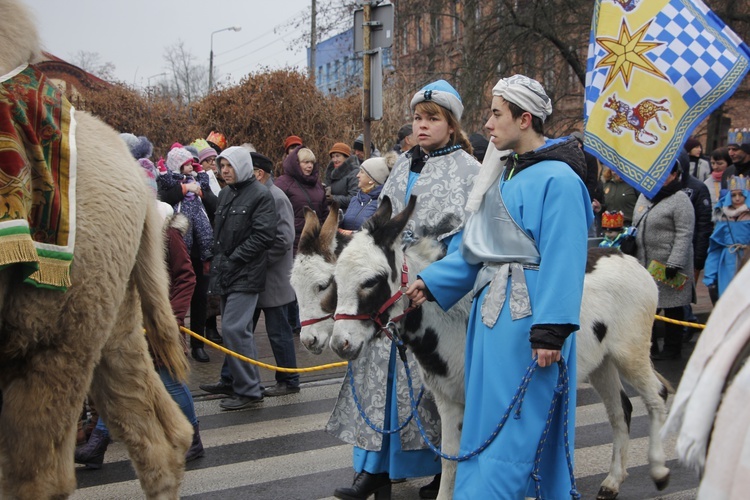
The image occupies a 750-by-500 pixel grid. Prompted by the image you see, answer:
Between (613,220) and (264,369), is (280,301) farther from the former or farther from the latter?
(613,220)

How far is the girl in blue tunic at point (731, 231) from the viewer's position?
353 inches

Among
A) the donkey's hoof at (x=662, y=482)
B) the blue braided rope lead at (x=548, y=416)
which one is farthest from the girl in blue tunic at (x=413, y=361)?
the donkey's hoof at (x=662, y=482)

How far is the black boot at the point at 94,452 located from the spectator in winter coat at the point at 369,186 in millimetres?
2270

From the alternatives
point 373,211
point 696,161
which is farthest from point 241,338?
point 696,161

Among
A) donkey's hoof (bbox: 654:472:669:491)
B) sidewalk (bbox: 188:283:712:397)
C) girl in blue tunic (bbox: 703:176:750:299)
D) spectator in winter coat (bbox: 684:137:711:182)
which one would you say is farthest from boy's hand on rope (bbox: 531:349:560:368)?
spectator in winter coat (bbox: 684:137:711:182)

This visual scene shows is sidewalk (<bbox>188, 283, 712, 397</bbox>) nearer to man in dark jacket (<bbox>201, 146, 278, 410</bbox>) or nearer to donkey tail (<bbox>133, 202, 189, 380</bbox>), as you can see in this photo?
man in dark jacket (<bbox>201, 146, 278, 410</bbox>)

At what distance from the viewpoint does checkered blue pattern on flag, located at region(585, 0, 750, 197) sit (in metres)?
6.04

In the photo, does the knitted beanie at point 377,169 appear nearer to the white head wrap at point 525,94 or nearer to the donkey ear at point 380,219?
the donkey ear at point 380,219

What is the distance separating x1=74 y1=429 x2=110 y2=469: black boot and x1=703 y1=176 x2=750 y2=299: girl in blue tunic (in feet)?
21.0

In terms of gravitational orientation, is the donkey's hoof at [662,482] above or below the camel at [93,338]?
below

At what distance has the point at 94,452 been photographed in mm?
5801

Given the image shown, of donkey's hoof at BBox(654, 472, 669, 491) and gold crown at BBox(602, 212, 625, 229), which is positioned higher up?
gold crown at BBox(602, 212, 625, 229)

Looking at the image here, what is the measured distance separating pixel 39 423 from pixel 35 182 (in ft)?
3.45

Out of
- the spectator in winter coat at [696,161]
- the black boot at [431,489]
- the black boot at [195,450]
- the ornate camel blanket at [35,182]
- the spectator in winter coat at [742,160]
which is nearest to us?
the ornate camel blanket at [35,182]
